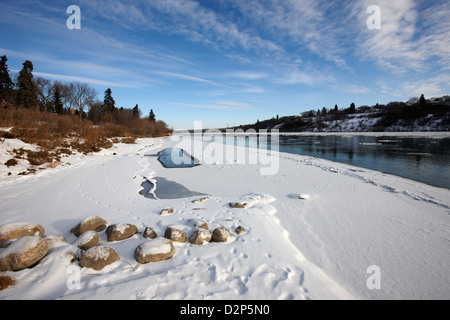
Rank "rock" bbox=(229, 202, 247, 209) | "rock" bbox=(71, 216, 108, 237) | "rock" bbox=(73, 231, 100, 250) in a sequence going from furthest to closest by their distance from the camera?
"rock" bbox=(229, 202, 247, 209) < "rock" bbox=(71, 216, 108, 237) < "rock" bbox=(73, 231, 100, 250)

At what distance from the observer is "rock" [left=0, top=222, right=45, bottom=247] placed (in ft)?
12.1

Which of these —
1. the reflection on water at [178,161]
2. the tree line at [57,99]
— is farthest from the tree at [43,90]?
the reflection on water at [178,161]

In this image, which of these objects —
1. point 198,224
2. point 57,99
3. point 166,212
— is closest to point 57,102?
point 57,99

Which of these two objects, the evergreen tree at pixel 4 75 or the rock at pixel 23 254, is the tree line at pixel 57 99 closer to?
the evergreen tree at pixel 4 75

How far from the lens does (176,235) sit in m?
4.11

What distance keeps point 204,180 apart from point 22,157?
10375 millimetres

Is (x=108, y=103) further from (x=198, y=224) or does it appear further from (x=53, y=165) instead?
(x=198, y=224)

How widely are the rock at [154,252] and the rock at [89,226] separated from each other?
1.67m

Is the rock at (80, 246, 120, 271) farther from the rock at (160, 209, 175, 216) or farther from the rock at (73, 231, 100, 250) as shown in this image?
the rock at (160, 209, 175, 216)

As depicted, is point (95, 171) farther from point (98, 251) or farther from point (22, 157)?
point (98, 251)

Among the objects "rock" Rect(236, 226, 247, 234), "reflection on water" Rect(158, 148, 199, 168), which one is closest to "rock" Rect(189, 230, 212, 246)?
"rock" Rect(236, 226, 247, 234)

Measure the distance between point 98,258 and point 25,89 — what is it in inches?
2061

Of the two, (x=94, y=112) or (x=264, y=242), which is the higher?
(x=94, y=112)
